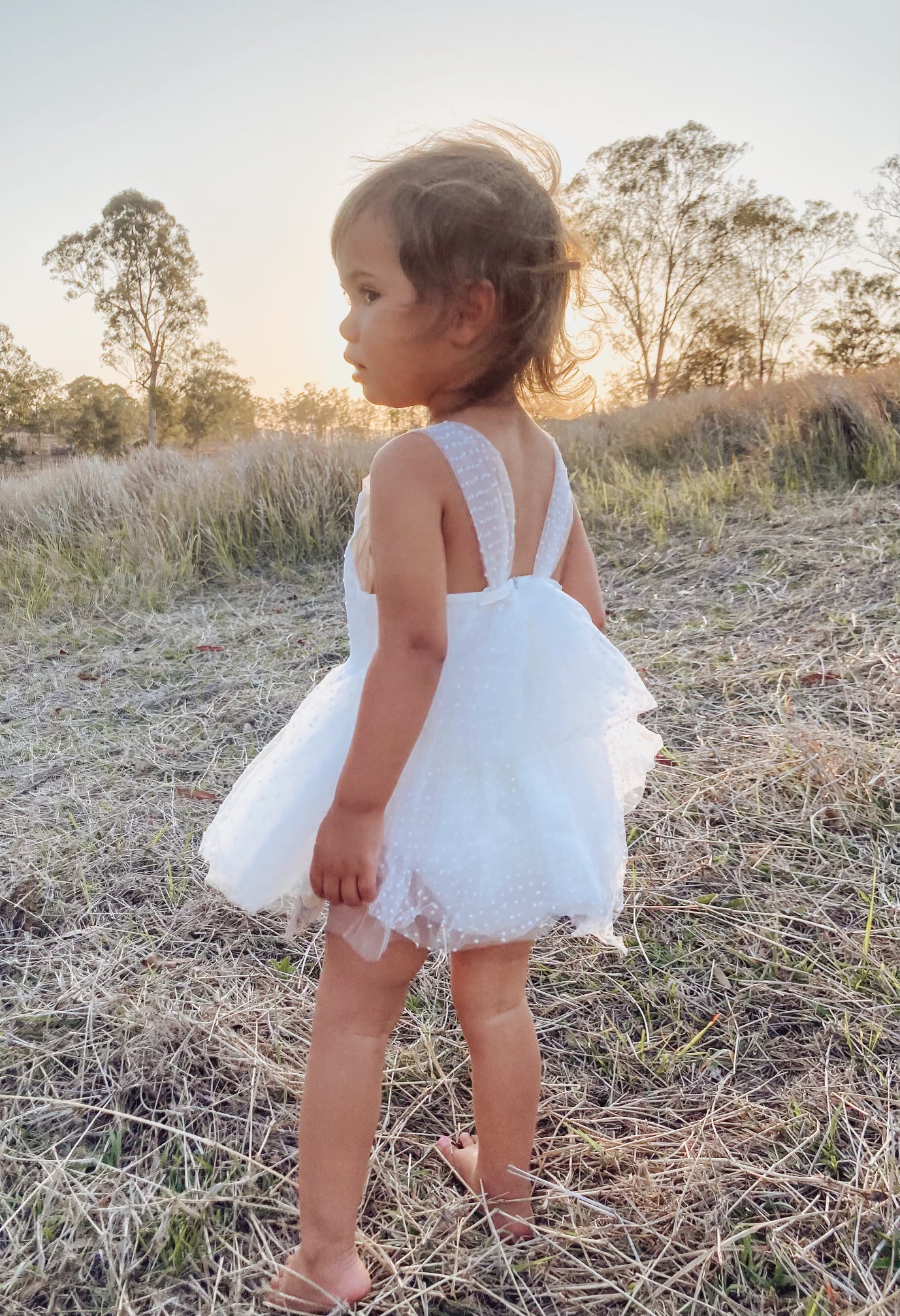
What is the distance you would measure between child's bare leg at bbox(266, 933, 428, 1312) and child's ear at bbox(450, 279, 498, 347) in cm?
69

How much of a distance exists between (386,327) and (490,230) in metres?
0.15

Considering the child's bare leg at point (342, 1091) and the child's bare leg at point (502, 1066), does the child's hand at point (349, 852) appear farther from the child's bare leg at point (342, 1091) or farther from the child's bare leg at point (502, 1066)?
the child's bare leg at point (502, 1066)

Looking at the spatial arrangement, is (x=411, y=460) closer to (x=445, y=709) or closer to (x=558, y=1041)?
(x=445, y=709)

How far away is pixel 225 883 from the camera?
1054mm

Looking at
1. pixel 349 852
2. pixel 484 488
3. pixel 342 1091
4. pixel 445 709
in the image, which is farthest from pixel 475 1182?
pixel 484 488

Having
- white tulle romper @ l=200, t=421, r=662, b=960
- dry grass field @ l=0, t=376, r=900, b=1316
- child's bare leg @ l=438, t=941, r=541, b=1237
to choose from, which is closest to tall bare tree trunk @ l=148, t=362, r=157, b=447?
dry grass field @ l=0, t=376, r=900, b=1316

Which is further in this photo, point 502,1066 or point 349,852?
point 502,1066

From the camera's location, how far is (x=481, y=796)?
969 mm

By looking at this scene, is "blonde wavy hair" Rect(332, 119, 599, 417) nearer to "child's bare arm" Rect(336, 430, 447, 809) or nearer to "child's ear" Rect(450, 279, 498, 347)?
"child's ear" Rect(450, 279, 498, 347)

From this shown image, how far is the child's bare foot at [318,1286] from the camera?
1031 millimetres

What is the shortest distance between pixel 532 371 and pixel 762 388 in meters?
6.38

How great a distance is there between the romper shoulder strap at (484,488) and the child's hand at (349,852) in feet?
1.02

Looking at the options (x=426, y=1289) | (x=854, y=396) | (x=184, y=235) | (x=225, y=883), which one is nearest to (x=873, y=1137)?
(x=426, y=1289)

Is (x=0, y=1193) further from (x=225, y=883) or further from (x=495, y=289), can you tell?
(x=495, y=289)
